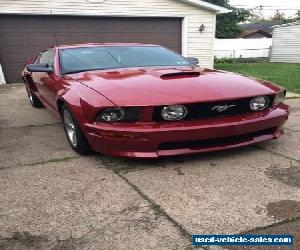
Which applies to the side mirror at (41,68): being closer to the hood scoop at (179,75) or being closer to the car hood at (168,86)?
the car hood at (168,86)

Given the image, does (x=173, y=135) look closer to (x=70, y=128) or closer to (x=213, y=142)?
(x=213, y=142)

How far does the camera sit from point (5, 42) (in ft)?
39.2

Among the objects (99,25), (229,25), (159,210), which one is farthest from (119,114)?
(229,25)

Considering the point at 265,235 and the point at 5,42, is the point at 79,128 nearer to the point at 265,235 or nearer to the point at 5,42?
the point at 265,235

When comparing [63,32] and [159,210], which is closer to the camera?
[159,210]

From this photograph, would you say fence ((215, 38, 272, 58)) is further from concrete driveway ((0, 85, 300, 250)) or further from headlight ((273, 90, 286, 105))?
concrete driveway ((0, 85, 300, 250))

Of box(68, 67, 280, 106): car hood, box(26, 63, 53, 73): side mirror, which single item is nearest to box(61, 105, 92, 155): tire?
box(68, 67, 280, 106): car hood

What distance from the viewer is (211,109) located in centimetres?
368

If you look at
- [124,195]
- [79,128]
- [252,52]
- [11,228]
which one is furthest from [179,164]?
[252,52]

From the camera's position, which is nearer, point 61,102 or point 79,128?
point 79,128

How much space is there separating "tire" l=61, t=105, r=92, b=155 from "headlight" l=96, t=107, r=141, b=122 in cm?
46

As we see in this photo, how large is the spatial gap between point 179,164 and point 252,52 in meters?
32.6

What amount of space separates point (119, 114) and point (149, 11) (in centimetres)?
1079

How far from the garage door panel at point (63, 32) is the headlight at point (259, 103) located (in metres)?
9.75
